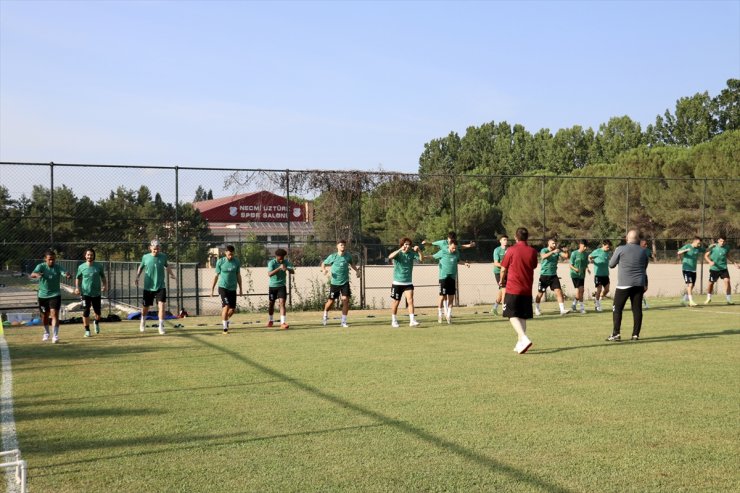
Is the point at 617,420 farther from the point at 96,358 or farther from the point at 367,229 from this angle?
the point at 367,229

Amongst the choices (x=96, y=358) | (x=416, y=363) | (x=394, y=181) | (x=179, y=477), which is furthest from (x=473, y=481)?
(x=394, y=181)

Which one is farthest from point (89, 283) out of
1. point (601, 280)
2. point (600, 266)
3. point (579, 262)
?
point (601, 280)

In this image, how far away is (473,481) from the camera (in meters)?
5.29

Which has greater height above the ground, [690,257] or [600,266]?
[690,257]

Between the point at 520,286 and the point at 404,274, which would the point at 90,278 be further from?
the point at 520,286

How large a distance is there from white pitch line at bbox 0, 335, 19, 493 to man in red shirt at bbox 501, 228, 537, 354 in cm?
734

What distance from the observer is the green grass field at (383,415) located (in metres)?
5.48

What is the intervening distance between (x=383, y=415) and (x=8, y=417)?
393cm

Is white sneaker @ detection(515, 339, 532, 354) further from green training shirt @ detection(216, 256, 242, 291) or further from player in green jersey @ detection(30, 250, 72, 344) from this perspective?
player in green jersey @ detection(30, 250, 72, 344)

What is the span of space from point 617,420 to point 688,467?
1.61m

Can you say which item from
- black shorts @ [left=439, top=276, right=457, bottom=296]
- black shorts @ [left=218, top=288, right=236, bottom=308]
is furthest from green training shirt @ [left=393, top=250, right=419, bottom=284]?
black shorts @ [left=218, top=288, right=236, bottom=308]

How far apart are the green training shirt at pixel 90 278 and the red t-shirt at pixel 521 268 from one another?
352 inches

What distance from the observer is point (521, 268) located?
1199cm

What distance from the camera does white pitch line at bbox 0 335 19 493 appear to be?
551 cm
